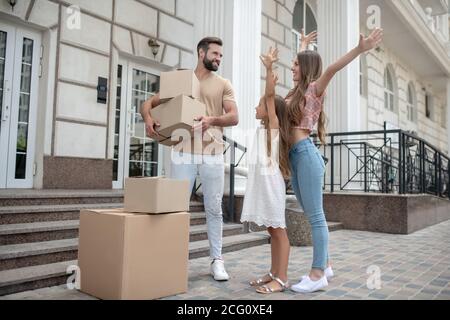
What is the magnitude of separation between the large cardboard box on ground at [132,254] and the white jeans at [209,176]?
17.1 inches

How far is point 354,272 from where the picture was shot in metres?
3.51

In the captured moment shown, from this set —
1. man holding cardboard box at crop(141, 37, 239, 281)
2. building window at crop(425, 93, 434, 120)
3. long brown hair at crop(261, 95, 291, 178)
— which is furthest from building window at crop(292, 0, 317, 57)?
building window at crop(425, 93, 434, 120)

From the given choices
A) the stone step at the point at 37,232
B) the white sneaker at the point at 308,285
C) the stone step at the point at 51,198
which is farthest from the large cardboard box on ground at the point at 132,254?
the stone step at the point at 51,198

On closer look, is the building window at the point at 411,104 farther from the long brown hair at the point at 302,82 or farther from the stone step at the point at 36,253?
the stone step at the point at 36,253

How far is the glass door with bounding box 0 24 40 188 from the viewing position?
503 cm

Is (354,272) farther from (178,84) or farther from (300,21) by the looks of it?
(300,21)

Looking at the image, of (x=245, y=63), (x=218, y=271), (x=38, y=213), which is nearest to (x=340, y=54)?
(x=245, y=63)

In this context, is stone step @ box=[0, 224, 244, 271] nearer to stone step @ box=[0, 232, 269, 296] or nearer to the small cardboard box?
stone step @ box=[0, 232, 269, 296]

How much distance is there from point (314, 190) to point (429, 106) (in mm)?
20965

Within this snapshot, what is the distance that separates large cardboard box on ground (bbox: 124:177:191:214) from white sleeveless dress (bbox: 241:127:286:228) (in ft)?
1.79

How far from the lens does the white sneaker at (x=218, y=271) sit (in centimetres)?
308

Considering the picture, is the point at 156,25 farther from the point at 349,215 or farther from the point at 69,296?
the point at 69,296

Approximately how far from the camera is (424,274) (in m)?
3.48

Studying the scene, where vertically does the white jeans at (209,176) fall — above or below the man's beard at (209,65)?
below
